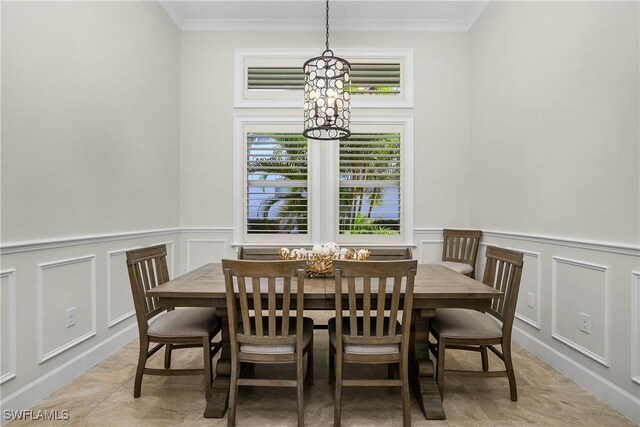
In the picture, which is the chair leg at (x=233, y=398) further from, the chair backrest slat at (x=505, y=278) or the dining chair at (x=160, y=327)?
the chair backrest slat at (x=505, y=278)

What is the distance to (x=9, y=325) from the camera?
6.57 feet

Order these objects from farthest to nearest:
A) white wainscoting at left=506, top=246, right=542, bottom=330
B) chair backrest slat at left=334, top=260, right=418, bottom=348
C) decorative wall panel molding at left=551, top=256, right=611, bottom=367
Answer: white wainscoting at left=506, top=246, right=542, bottom=330
decorative wall panel molding at left=551, top=256, right=611, bottom=367
chair backrest slat at left=334, top=260, right=418, bottom=348

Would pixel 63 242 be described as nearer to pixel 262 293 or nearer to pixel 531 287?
pixel 262 293

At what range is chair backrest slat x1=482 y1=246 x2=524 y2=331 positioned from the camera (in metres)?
2.11

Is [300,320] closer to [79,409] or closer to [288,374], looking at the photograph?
[288,374]

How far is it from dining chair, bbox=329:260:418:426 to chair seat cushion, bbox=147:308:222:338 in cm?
85

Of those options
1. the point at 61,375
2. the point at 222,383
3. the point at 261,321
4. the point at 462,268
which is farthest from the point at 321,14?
the point at 61,375

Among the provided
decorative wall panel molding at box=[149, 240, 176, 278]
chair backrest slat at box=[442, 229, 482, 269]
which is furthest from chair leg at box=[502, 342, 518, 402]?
decorative wall panel molding at box=[149, 240, 176, 278]

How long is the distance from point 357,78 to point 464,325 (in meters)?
3.15

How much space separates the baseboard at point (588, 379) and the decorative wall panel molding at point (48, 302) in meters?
3.61

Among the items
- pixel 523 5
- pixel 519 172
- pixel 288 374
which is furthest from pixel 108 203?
pixel 523 5

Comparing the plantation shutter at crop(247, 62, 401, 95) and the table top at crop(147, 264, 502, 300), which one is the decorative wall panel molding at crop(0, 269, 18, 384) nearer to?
the table top at crop(147, 264, 502, 300)

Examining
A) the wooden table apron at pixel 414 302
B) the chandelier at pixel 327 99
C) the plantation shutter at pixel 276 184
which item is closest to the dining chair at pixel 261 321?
the wooden table apron at pixel 414 302

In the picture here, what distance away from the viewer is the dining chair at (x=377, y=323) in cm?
178
